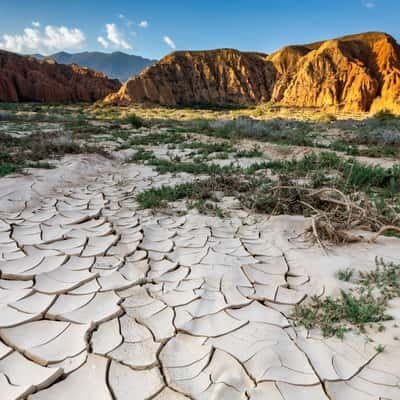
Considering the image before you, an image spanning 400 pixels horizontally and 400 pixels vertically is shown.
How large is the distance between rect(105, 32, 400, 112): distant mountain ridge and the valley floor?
98.5 ft

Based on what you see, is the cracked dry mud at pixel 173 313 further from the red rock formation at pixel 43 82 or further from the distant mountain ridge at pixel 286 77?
the red rock formation at pixel 43 82

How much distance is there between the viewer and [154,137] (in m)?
8.70

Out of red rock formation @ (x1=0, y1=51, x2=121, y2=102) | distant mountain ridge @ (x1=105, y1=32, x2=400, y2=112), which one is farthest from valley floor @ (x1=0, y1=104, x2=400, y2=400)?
red rock formation @ (x1=0, y1=51, x2=121, y2=102)

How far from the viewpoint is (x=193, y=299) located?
163cm

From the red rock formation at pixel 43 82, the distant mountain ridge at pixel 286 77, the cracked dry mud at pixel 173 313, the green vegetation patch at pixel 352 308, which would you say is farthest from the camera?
the red rock formation at pixel 43 82

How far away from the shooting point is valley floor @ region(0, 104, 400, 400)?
3.67 ft

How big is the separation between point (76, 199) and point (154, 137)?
5.54 meters

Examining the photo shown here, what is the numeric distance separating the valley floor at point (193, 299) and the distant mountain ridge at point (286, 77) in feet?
98.5

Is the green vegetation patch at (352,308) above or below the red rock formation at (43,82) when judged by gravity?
below

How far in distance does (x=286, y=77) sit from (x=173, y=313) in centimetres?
4599

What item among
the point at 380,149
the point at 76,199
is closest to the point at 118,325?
the point at 76,199

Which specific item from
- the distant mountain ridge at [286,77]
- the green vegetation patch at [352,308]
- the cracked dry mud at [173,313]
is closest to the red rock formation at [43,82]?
the distant mountain ridge at [286,77]

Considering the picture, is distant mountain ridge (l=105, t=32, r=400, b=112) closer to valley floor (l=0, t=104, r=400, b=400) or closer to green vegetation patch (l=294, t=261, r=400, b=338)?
valley floor (l=0, t=104, r=400, b=400)

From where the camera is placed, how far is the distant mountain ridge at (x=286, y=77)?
107 ft
